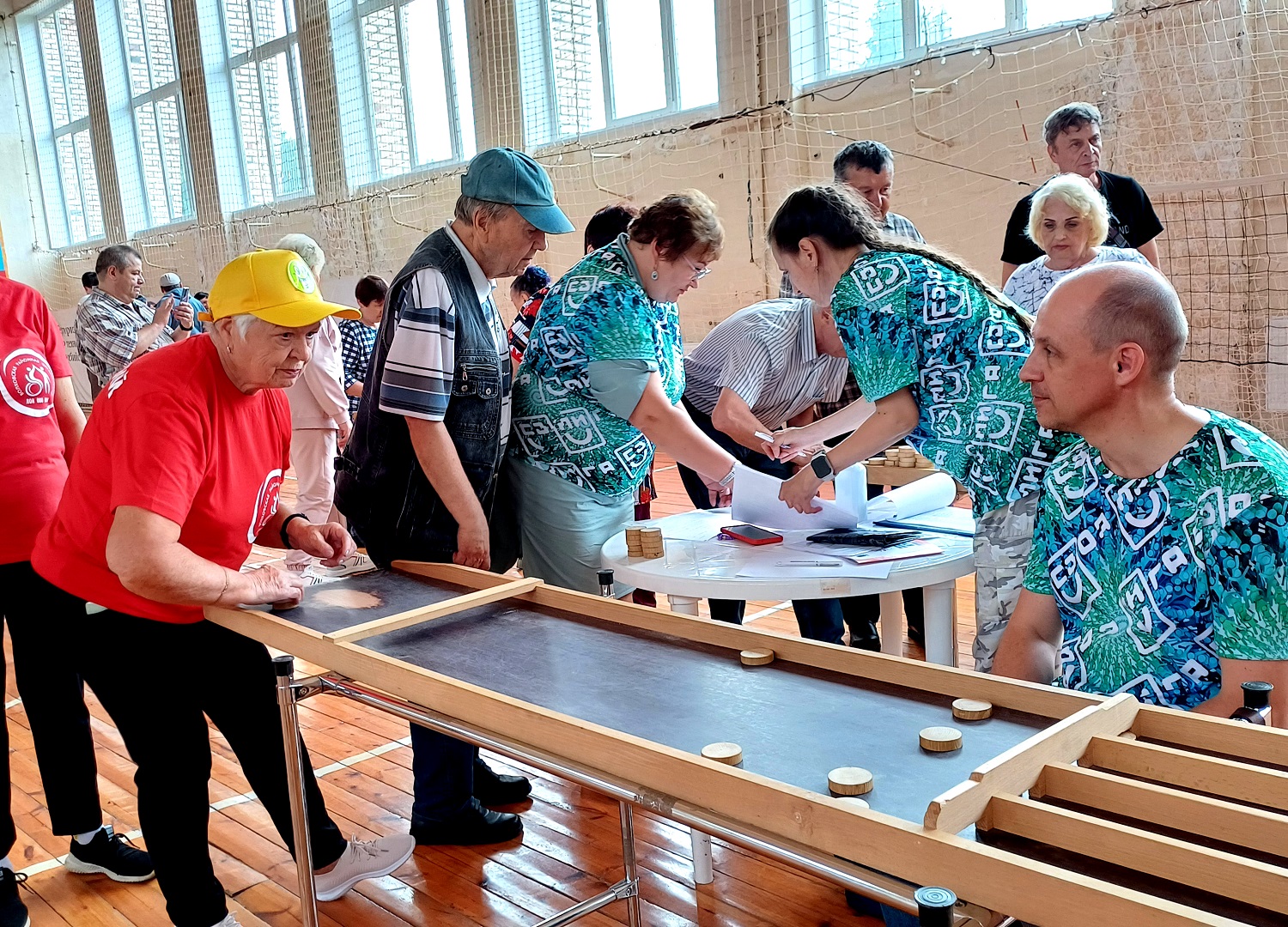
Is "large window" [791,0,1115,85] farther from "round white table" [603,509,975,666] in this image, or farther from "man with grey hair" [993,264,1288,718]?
"man with grey hair" [993,264,1288,718]

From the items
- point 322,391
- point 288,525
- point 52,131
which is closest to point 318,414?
point 322,391

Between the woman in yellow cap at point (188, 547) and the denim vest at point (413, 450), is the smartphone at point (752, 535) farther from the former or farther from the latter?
the woman in yellow cap at point (188, 547)

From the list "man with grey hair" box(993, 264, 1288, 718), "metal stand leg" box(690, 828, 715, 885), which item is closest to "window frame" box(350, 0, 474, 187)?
"metal stand leg" box(690, 828, 715, 885)

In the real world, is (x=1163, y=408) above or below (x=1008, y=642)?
above

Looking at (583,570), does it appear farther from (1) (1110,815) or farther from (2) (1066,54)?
(2) (1066,54)

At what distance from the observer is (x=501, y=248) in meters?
2.08

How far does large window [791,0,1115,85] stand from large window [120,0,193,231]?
8.81 meters

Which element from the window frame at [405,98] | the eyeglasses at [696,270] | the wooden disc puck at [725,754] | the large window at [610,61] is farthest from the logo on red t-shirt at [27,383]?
the window frame at [405,98]

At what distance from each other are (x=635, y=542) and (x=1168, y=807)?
1408mm

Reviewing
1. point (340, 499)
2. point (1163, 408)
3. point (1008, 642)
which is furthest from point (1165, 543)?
point (340, 499)

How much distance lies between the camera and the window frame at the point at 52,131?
1384cm

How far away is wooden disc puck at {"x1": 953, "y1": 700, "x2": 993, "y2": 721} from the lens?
44.6 inches

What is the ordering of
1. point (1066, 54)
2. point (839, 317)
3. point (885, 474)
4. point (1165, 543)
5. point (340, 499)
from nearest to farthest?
point (1165, 543) → point (839, 317) → point (340, 499) → point (885, 474) → point (1066, 54)

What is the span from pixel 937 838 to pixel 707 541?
151 cm
